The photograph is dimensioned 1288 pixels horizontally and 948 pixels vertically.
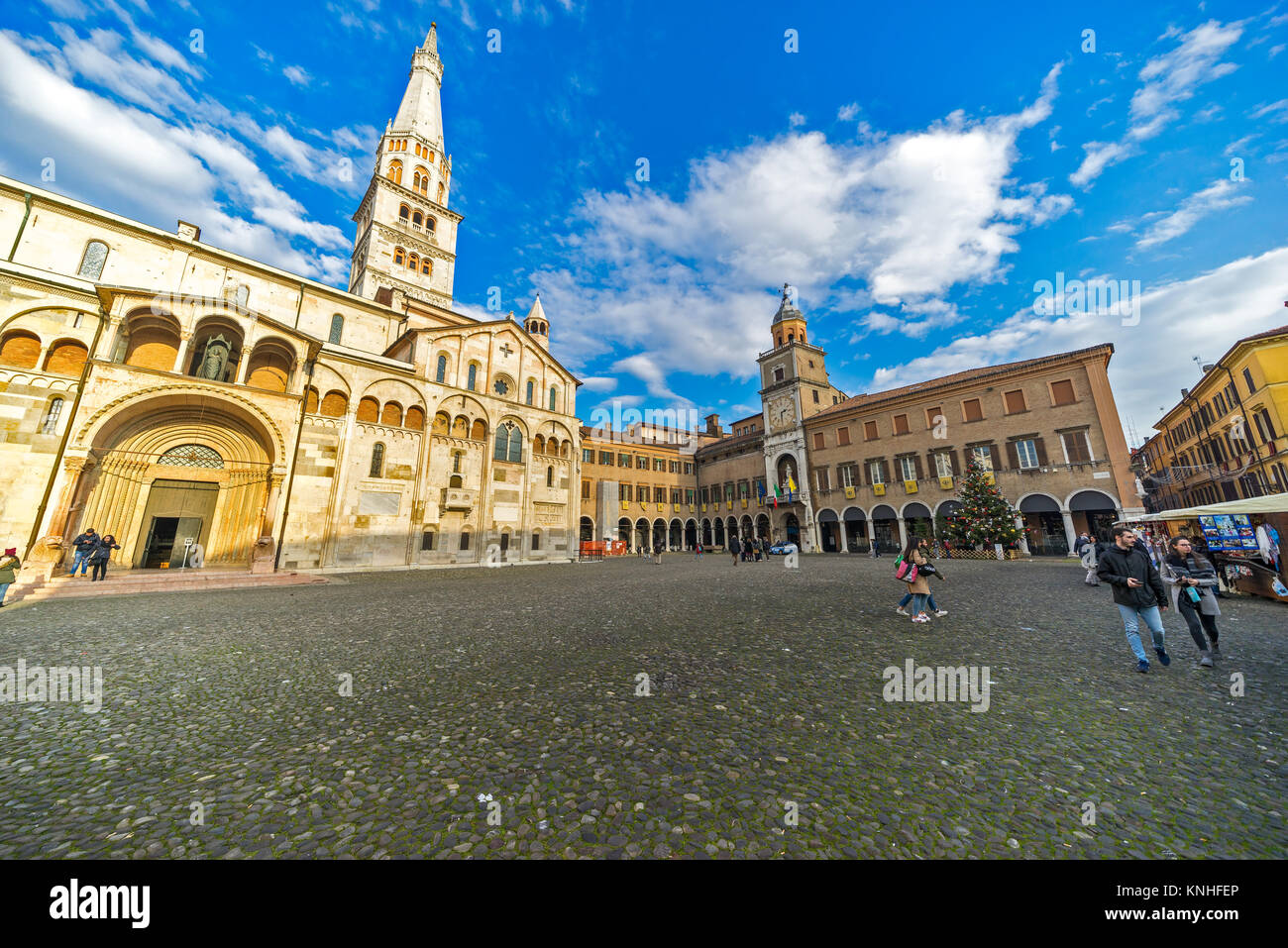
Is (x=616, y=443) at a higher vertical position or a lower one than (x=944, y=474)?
higher

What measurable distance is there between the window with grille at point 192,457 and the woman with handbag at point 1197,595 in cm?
2821

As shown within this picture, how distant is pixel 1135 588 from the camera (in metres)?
5.27

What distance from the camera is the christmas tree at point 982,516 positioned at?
23656 millimetres

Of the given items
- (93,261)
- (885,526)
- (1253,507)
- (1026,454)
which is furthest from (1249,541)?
(93,261)

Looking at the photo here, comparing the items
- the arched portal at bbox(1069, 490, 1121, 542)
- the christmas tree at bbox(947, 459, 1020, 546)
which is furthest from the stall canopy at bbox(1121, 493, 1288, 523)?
the arched portal at bbox(1069, 490, 1121, 542)

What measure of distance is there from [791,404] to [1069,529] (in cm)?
2000

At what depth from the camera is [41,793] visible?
2.74 m

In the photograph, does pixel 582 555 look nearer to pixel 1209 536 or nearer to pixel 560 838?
pixel 1209 536

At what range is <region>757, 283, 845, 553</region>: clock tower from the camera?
36594 mm

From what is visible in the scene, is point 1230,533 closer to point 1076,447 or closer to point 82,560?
point 1076,447
